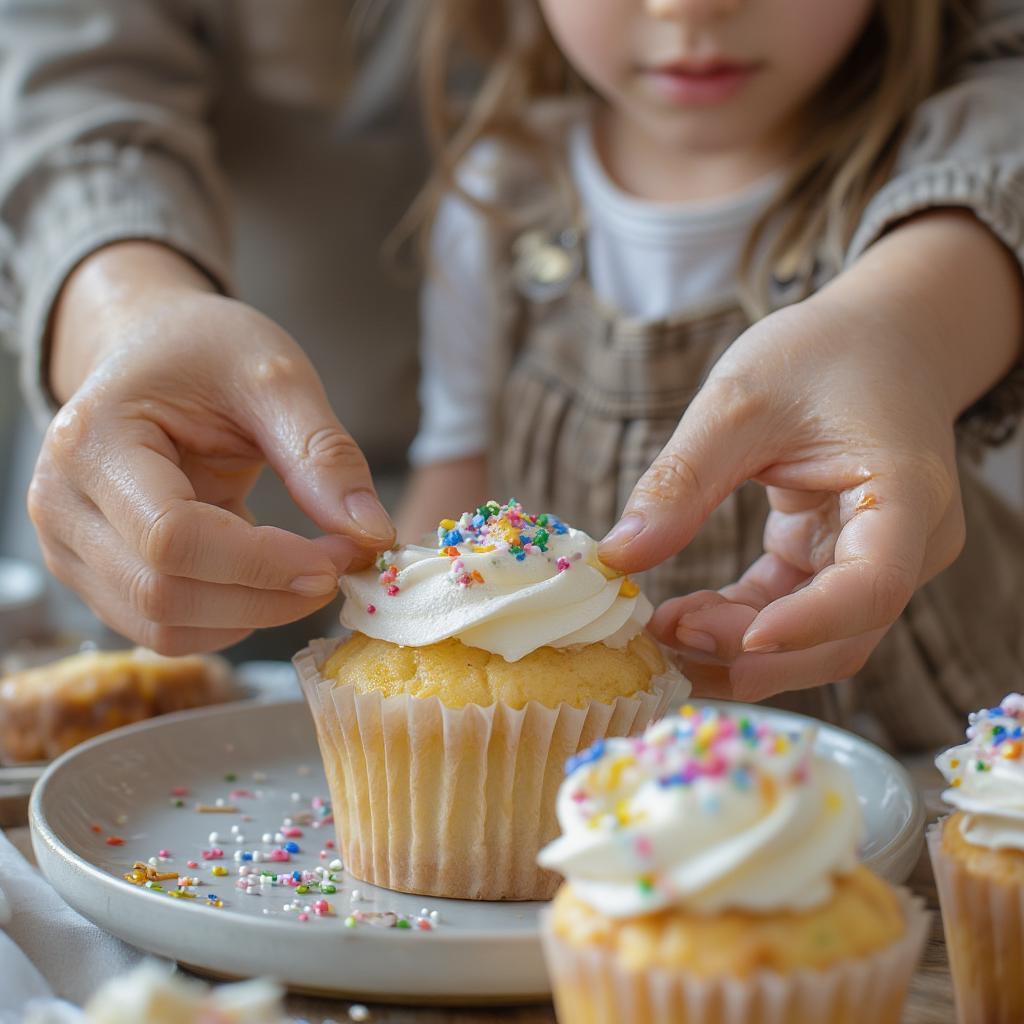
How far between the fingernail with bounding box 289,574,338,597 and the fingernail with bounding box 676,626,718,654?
336mm

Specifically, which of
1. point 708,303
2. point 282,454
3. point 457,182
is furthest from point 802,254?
point 282,454

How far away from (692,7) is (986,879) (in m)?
1.12

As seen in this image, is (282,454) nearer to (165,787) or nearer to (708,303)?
(165,787)

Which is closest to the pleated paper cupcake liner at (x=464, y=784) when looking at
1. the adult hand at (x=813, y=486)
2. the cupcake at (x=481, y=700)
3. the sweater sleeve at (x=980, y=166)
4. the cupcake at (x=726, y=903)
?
the cupcake at (x=481, y=700)

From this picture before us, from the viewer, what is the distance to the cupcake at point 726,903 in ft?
2.54

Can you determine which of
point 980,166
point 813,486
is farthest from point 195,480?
point 980,166

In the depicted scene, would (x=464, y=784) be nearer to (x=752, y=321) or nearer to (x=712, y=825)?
(x=712, y=825)

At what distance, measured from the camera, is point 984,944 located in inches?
36.5

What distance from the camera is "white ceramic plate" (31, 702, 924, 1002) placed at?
94 cm

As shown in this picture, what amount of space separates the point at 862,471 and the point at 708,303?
31.3 inches

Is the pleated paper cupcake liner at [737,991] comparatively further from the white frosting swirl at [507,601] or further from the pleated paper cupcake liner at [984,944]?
the white frosting swirl at [507,601]

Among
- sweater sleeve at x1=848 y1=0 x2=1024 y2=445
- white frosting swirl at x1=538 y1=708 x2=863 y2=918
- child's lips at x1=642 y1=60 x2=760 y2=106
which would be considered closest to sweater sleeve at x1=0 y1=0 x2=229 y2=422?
child's lips at x1=642 y1=60 x2=760 y2=106

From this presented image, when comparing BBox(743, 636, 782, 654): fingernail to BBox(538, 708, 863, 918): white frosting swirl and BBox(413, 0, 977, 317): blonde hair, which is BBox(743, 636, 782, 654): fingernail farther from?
A: BBox(413, 0, 977, 317): blonde hair

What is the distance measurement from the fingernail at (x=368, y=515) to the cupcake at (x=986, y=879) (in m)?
0.56
